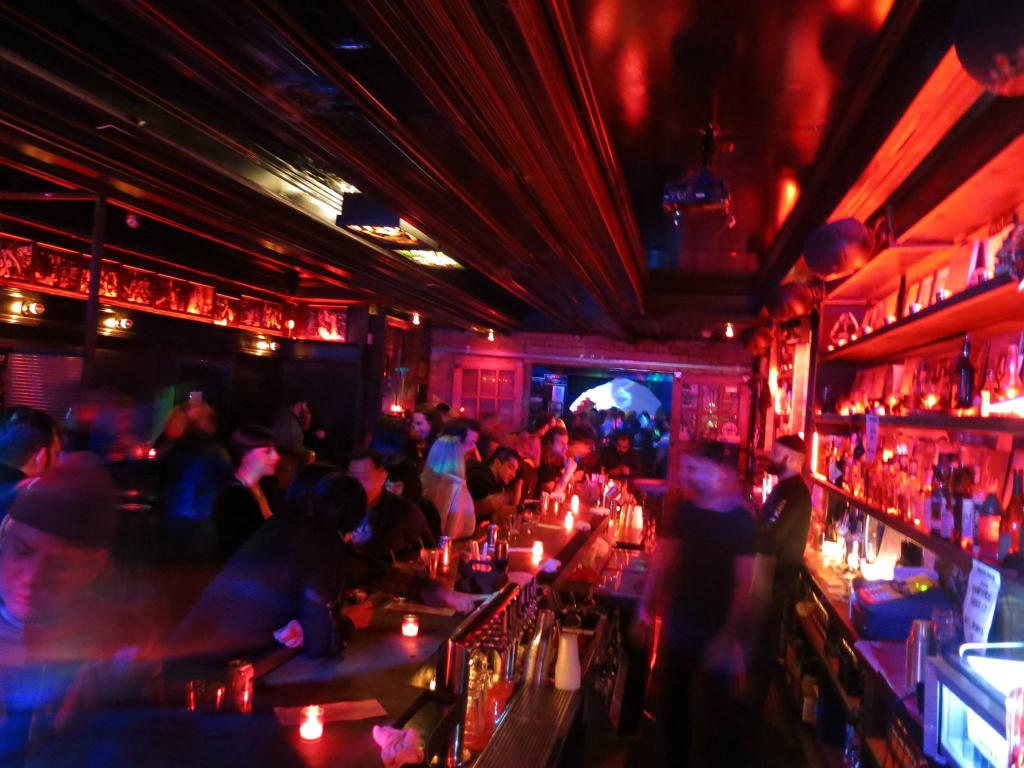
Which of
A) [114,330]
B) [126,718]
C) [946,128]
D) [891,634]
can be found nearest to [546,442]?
[114,330]

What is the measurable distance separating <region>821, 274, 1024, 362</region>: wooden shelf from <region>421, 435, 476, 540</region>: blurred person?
2.60 m

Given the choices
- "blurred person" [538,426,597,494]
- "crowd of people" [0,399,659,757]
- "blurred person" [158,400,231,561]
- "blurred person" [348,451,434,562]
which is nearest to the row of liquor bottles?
"crowd of people" [0,399,659,757]

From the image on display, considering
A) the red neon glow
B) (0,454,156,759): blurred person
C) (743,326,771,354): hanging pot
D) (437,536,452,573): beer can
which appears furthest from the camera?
(743,326,771,354): hanging pot

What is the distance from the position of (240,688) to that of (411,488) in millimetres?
2917

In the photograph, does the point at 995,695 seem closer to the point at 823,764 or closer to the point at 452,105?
the point at 452,105

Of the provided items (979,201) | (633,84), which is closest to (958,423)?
(979,201)

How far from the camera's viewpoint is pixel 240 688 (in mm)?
2199

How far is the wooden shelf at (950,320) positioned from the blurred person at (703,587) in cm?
96

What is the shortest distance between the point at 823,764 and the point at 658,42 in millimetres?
3585

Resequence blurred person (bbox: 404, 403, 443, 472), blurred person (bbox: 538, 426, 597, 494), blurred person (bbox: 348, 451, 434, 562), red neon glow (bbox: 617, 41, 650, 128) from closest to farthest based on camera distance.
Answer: red neon glow (bbox: 617, 41, 650, 128) < blurred person (bbox: 348, 451, 434, 562) < blurred person (bbox: 404, 403, 443, 472) < blurred person (bbox: 538, 426, 597, 494)

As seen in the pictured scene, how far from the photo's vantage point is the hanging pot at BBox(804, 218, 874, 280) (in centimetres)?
359

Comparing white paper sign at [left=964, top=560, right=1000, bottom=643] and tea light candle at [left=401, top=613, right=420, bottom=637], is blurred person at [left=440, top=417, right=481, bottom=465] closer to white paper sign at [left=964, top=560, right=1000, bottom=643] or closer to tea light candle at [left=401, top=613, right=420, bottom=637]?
tea light candle at [left=401, top=613, right=420, bottom=637]

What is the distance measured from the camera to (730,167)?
14.6ft

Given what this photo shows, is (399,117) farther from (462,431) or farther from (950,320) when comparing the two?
(462,431)
